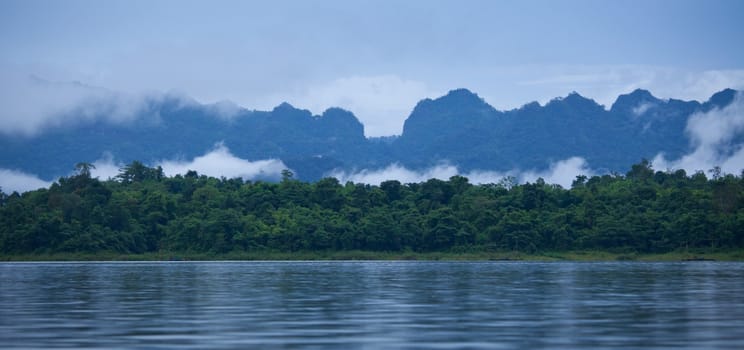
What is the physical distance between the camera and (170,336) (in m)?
21.1

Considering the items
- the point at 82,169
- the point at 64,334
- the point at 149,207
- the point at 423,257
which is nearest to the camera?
the point at 64,334

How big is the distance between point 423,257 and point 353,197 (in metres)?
21.9

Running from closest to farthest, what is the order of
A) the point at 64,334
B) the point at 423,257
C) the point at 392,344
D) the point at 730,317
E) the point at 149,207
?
the point at 392,344 → the point at 64,334 → the point at 730,317 → the point at 423,257 → the point at 149,207

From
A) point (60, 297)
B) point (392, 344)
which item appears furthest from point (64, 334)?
point (60, 297)

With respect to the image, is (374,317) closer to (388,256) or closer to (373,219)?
(388,256)

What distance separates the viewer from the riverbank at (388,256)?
10594 cm

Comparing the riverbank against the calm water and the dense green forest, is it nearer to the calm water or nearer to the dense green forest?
the dense green forest

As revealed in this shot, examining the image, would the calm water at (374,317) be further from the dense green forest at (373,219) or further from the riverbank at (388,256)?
the dense green forest at (373,219)

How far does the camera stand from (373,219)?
381 ft

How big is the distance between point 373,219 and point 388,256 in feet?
18.4

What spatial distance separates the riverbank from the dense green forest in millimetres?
1189

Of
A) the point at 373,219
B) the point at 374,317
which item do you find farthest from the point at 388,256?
the point at 374,317

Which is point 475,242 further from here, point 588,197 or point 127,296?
point 127,296

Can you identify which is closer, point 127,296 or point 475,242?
point 127,296
